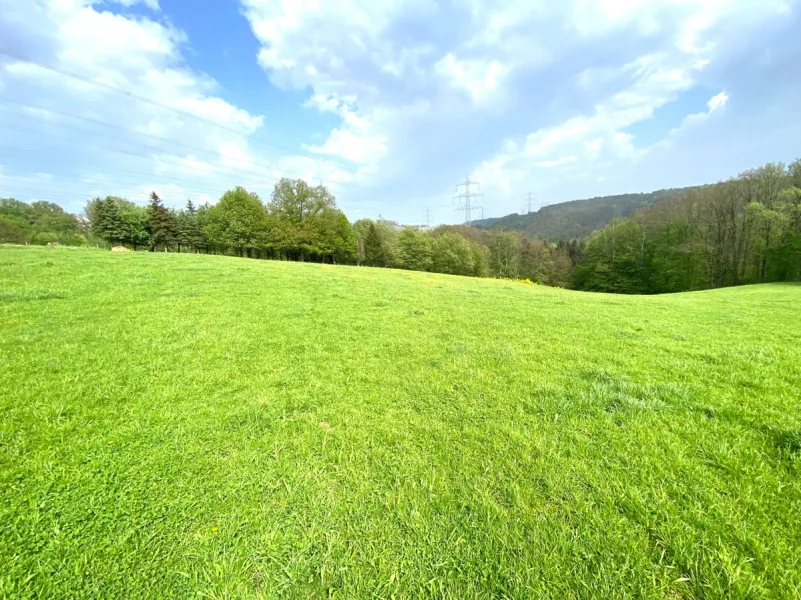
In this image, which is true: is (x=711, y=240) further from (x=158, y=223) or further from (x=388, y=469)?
(x=158, y=223)

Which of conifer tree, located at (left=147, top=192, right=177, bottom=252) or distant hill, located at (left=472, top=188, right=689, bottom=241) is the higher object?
distant hill, located at (left=472, top=188, right=689, bottom=241)

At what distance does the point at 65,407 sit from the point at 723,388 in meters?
8.26

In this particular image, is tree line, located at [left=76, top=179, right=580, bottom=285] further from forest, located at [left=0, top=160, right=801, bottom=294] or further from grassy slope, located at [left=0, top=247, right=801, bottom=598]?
grassy slope, located at [left=0, top=247, right=801, bottom=598]

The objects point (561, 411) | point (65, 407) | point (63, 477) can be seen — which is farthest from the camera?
point (561, 411)

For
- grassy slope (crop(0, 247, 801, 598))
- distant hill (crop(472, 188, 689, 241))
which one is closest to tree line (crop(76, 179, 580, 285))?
grassy slope (crop(0, 247, 801, 598))

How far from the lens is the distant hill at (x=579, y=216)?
445ft

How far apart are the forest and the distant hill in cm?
7554

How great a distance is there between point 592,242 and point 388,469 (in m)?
72.0

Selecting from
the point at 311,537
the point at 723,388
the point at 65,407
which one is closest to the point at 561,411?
the point at 723,388

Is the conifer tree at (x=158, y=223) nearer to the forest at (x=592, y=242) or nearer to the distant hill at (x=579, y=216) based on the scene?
the forest at (x=592, y=242)

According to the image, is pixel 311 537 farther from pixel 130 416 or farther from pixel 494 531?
pixel 130 416

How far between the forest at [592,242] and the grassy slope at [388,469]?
4337 centimetres

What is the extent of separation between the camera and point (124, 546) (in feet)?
7.16

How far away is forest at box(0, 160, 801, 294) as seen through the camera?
38238mm
